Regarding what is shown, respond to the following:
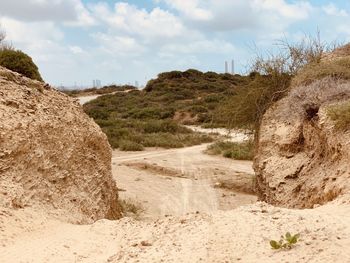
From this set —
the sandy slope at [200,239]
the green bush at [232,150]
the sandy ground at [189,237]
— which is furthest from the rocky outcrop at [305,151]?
the green bush at [232,150]

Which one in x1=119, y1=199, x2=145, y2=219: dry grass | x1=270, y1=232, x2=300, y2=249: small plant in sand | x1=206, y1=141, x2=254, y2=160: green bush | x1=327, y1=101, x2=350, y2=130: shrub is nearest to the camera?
x1=270, y1=232, x2=300, y2=249: small plant in sand

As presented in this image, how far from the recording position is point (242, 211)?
5289mm

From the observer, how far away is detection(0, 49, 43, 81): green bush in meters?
12.9

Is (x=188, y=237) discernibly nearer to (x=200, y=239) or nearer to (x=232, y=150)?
(x=200, y=239)

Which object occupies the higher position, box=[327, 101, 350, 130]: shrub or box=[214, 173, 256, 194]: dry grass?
box=[327, 101, 350, 130]: shrub

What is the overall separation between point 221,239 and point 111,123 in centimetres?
2890

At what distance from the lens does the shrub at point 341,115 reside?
24.3 ft

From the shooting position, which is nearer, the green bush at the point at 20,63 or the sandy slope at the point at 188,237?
the sandy slope at the point at 188,237

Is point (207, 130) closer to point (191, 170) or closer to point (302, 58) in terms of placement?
point (191, 170)

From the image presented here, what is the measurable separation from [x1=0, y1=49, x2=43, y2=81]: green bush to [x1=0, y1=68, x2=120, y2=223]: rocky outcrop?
3789 millimetres

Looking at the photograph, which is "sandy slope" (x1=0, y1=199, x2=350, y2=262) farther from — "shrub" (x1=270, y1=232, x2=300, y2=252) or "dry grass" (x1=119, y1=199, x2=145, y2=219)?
"dry grass" (x1=119, y1=199, x2=145, y2=219)

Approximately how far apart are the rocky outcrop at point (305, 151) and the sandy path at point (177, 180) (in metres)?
2.12

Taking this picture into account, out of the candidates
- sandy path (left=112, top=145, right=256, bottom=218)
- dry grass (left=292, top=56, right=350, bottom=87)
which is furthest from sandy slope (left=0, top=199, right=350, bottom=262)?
sandy path (left=112, top=145, right=256, bottom=218)

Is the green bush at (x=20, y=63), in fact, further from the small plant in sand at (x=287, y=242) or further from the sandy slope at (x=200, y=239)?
the small plant in sand at (x=287, y=242)
